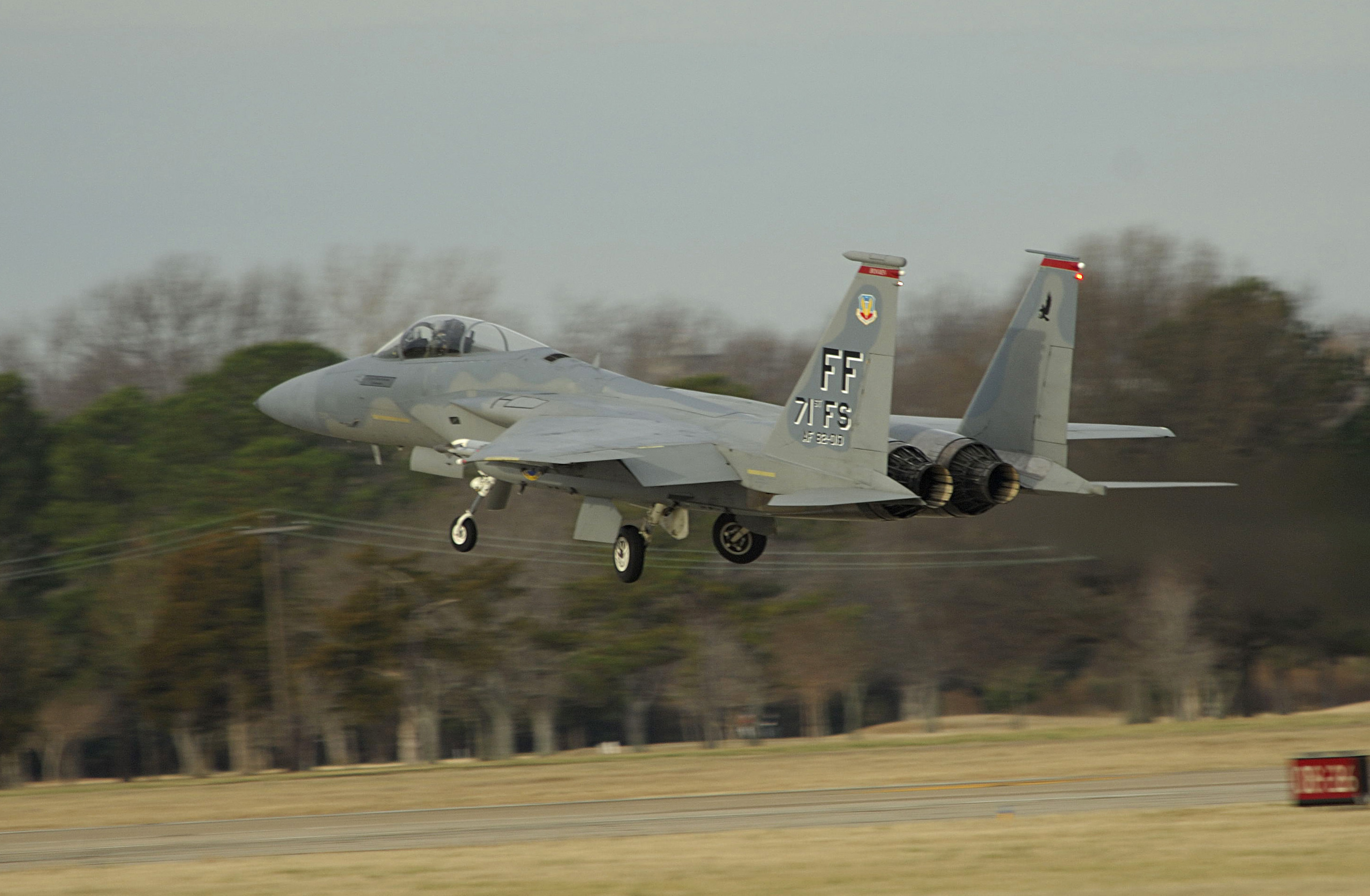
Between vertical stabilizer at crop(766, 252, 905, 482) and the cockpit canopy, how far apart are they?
6036 mm

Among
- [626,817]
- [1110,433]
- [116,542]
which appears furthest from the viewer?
[116,542]

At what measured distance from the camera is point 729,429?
2122cm

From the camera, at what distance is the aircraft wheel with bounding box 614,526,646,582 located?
898 inches

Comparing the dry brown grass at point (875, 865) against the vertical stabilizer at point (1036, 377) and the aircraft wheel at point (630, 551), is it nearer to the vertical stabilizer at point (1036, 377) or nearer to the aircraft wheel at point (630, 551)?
the aircraft wheel at point (630, 551)

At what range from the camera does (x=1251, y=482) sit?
29.9 m

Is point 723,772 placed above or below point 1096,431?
below

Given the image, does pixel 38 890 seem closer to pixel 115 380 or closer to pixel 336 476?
pixel 336 476

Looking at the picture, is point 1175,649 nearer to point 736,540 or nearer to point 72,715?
point 736,540

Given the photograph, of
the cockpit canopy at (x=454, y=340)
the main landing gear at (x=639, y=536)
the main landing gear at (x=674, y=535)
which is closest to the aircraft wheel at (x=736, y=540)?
the main landing gear at (x=674, y=535)

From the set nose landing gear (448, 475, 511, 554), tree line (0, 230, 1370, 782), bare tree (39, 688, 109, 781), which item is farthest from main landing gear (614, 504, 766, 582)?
bare tree (39, 688, 109, 781)

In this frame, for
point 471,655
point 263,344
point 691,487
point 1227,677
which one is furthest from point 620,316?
point 691,487

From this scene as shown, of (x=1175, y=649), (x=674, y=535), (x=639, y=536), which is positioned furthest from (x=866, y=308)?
(x=1175, y=649)

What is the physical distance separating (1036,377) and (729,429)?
4.18 m

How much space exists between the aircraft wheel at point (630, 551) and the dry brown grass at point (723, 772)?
19.9 feet
